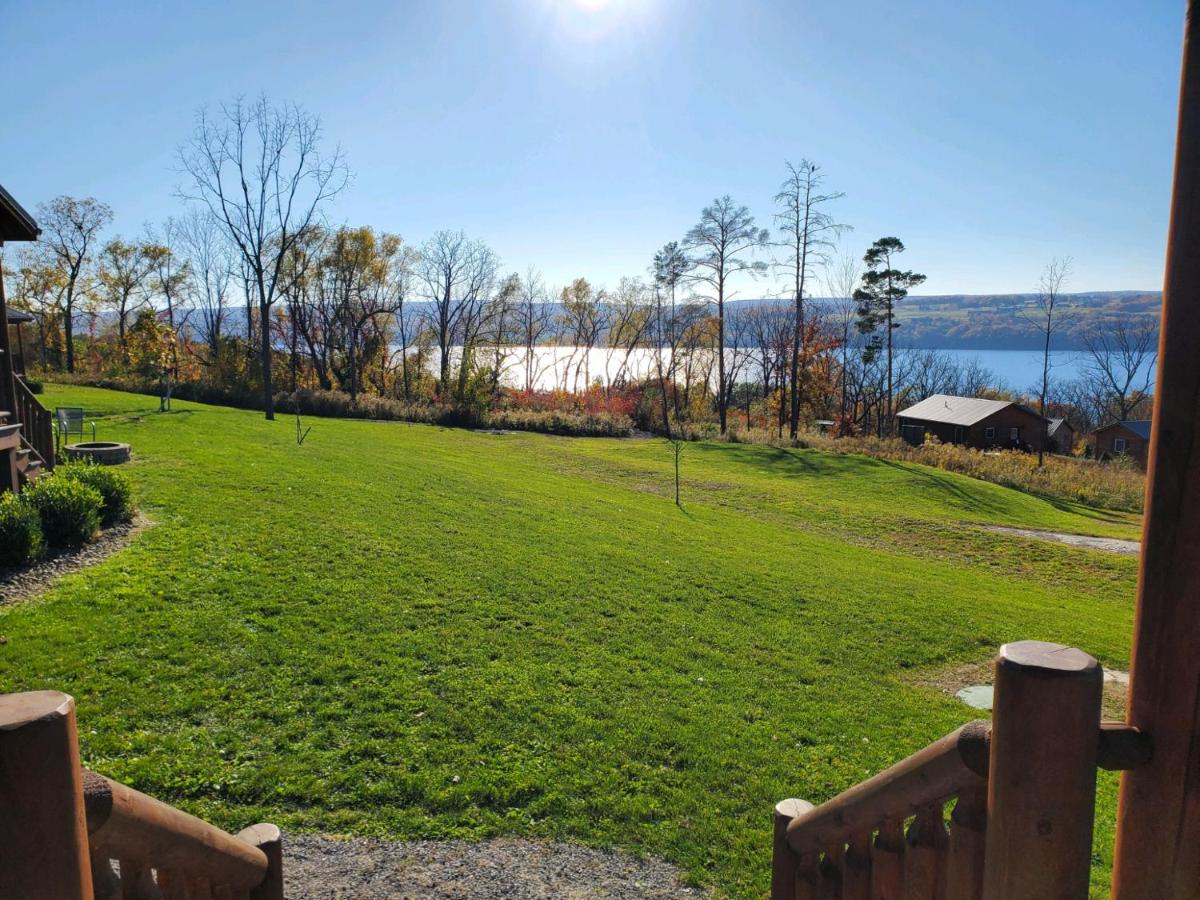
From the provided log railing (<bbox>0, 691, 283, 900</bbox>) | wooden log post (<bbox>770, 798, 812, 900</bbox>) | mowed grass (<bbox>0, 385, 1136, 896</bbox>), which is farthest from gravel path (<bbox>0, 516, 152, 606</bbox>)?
wooden log post (<bbox>770, 798, 812, 900</bbox>)

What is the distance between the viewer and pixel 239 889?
189cm

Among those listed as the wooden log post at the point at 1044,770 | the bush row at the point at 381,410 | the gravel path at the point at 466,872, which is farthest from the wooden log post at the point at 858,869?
the bush row at the point at 381,410

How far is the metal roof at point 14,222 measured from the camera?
8945 millimetres

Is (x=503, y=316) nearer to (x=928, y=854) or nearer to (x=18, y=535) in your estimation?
(x=18, y=535)

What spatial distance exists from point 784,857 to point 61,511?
8872 mm

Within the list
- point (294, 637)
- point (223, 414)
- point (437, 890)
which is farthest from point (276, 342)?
point (437, 890)

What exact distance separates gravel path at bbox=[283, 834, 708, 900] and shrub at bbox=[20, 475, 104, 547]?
20.1 ft

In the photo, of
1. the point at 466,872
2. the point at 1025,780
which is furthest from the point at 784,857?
the point at 466,872

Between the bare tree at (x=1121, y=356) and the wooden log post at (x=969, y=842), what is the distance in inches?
2765

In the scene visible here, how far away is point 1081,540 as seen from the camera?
18.0 m

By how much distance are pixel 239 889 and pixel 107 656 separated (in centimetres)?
504

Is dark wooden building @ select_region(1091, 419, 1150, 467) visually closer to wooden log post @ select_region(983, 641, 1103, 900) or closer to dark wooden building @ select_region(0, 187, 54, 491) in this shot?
dark wooden building @ select_region(0, 187, 54, 491)

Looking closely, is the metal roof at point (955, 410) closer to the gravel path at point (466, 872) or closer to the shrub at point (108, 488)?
the shrub at point (108, 488)

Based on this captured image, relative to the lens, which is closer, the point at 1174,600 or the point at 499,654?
the point at 1174,600
